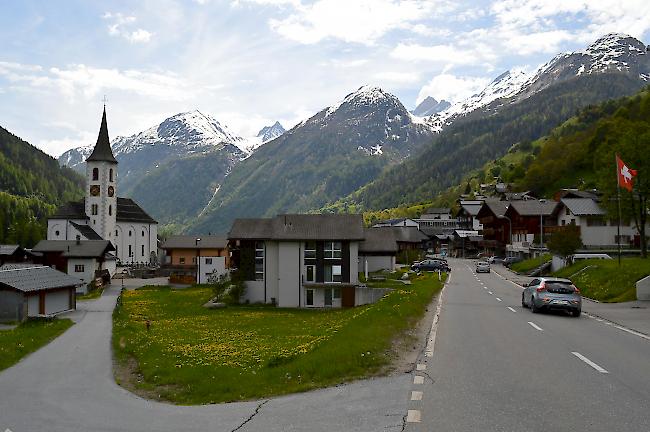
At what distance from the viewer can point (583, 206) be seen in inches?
3137

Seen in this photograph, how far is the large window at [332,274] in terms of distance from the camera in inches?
2391

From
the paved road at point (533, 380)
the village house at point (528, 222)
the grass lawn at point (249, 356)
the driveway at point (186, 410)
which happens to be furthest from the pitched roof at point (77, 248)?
the paved road at point (533, 380)

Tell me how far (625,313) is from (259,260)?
4014 cm

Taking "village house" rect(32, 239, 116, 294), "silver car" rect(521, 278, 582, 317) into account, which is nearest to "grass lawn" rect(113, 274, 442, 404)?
"silver car" rect(521, 278, 582, 317)

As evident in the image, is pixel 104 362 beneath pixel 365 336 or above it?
beneath

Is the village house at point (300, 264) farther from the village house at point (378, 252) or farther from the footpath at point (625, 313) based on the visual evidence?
the footpath at point (625, 313)

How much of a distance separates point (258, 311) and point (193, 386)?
40.4m

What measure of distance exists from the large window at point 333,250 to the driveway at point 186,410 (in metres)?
42.9

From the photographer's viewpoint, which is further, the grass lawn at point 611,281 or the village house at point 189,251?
the village house at point 189,251

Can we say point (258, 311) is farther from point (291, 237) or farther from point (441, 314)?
point (441, 314)

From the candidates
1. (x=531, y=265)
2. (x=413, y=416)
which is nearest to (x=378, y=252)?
(x=531, y=265)

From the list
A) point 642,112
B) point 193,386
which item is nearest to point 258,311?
point 193,386

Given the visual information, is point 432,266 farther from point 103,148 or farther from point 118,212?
point 118,212

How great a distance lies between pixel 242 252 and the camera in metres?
62.1
